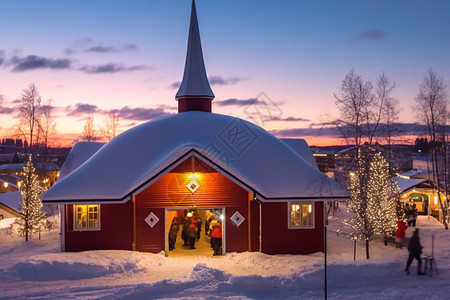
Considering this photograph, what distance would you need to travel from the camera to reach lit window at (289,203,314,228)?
53.7ft

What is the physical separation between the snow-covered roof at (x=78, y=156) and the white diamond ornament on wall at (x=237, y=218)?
34.4 ft

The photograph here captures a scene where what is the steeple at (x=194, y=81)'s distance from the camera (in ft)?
73.2

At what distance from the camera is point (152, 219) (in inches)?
625

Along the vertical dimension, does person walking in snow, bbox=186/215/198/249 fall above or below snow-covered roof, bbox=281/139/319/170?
below

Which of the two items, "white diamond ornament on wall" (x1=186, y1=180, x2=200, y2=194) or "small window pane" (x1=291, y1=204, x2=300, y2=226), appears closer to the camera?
"white diamond ornament on wall" (x1=186, y1=180, x2=200, y2=194)

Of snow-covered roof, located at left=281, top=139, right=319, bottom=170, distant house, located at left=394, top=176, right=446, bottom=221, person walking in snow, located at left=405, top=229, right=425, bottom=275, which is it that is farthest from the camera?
distant house, located at left=394, top=176, right=446, bottom=221

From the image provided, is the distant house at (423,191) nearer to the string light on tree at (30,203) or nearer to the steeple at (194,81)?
the steeple at (194,81)

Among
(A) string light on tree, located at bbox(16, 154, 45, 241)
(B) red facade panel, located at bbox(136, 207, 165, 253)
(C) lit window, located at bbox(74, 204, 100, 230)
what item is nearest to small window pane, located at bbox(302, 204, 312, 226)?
(B) red facade panel, located at bbox(136, 207, 165, 253)

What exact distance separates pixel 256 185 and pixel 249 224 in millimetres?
1985

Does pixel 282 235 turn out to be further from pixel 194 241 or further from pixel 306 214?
pixel 194 241

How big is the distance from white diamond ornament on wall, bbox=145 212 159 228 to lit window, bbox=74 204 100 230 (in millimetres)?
2226

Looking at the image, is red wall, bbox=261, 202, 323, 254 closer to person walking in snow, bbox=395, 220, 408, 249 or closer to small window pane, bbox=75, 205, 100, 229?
person walking in snow, bbox=395, 220, 408, 249

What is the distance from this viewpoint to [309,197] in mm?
15711

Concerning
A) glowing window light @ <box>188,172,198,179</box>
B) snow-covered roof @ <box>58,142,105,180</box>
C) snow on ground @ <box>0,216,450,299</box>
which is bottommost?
snow on ground @ <box>0,216,450,299</box>
